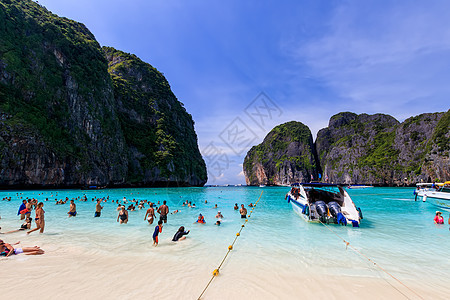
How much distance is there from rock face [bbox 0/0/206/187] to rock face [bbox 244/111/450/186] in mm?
100853

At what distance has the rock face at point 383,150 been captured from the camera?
3369 inches

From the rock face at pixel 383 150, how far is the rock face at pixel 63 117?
10085 cm

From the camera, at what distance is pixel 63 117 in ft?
214

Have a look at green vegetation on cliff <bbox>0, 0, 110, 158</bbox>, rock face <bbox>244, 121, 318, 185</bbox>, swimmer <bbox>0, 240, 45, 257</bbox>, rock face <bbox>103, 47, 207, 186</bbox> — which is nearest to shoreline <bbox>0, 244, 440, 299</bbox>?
swimmer <bbox>0, 240, 45, 257</bbox>

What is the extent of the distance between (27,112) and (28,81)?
10736 mm

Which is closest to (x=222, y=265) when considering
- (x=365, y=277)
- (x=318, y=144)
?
(x=365, y=277)

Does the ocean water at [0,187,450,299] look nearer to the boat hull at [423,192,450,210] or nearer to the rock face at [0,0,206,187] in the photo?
the boat hull at [423,192,450,210]

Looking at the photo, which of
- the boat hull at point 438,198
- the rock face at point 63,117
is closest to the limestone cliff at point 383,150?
the boat hull at point 438,198

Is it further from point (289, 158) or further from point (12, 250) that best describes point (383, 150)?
point (12, 250)

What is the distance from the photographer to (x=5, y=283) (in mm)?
5969

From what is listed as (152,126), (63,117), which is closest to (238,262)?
(63,117)

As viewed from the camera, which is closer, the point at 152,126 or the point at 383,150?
the point at 152,126

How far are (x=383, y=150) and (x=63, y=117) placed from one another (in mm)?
152093

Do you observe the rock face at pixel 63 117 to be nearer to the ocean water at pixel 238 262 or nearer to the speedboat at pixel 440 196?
the ocean water at pixel 238 262
